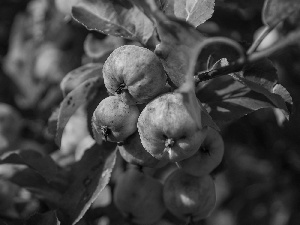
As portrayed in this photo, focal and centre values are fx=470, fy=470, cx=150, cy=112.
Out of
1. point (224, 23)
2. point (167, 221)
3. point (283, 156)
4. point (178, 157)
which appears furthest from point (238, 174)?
point (178, 157)

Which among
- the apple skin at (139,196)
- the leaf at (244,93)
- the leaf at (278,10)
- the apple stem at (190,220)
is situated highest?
the leaf at (278,10)

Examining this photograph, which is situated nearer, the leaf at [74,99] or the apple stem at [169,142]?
the apple stem at [169,142]

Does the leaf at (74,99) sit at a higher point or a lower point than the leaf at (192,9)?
lower

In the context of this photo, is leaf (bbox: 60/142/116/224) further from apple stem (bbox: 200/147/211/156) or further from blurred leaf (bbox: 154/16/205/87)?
blurred leaf (bbox: 154/16/205/87)

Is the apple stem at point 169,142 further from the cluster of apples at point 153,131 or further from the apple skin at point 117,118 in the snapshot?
the apple skin at point 117,118

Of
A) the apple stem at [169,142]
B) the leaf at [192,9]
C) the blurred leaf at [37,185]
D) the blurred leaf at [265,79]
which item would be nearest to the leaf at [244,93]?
the blurred leaf at [265,79]

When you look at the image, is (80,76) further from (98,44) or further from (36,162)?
(98,44)
